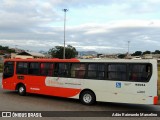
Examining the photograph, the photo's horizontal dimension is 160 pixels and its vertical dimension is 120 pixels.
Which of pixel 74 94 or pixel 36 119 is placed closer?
pixel 36 119

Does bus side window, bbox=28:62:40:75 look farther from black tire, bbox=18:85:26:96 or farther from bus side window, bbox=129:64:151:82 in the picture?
bus side window, bbox=129:64:151:82

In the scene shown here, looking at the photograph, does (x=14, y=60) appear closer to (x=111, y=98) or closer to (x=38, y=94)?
(x=38, y=94)

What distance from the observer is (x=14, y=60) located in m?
17.8

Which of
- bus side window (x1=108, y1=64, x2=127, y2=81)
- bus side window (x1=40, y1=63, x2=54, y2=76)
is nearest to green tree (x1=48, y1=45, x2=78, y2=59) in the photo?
bus side window (x1=40, y1=63, x2=54, y2=76)

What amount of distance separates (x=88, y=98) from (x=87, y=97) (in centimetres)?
8

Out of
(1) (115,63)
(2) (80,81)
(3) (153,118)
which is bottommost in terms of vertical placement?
(3) (153,118)

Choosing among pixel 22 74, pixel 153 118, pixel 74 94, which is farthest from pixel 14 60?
pixel 153 118

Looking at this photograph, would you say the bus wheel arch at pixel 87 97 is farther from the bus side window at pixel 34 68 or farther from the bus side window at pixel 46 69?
the bus side window at pixel 34 68

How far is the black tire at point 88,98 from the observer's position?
13.8 metres

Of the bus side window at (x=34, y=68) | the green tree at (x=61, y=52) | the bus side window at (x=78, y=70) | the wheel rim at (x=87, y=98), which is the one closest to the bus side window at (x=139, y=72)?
the wheel rim at (x=87, y=98)

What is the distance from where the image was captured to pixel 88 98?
13.9 metres

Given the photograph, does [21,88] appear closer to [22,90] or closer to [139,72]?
[22,90]

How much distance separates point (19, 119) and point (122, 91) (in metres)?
5.23

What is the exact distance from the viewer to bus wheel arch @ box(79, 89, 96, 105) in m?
13.8
